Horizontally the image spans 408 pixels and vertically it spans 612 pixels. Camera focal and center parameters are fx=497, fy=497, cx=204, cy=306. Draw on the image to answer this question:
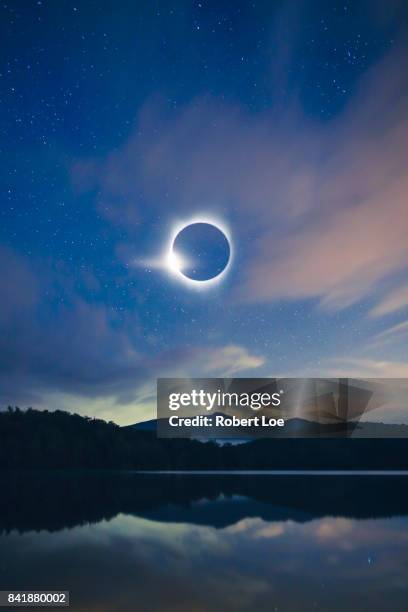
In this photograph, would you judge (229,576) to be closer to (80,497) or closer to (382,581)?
(382,581)

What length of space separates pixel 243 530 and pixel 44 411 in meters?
79.7

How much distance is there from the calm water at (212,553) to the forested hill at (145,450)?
52.0m

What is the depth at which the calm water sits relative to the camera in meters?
12.8

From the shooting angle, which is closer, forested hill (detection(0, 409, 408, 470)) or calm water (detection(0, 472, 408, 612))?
calm water (detection(0, 472, 408, 612))

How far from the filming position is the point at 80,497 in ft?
119

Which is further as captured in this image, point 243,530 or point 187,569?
Result: point 243,530

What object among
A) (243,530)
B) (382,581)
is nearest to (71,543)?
(243,530)

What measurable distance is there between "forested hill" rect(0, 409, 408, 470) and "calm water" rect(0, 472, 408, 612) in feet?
171

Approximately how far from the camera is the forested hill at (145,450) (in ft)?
270

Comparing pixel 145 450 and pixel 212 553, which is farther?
pixel 145 450

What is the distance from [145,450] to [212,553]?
67729 millimetres

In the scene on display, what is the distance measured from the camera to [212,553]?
18.2 m

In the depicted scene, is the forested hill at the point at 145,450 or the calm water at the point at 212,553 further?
the forested hill at the point at 145,450

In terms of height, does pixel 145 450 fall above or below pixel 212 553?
above
